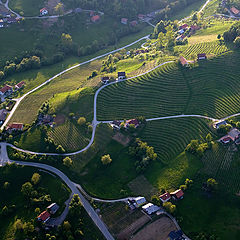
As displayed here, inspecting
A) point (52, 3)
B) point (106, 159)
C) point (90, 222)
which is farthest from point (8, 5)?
point (90, 222)

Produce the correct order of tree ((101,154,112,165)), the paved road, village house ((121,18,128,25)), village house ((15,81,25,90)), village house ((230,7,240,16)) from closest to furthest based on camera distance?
the paved road
tree ((101,154,112,165))
village house ((15,81,25,90))
village house ((230,7,240,16))
village house ((121,18,128,25))

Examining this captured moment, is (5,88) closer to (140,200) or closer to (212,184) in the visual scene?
(140,200)

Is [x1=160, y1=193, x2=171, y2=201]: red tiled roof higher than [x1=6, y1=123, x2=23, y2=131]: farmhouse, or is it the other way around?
[x1=6, y1=123, x2=23, y2=131]: farmhouse

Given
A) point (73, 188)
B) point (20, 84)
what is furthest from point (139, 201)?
point (20, 84)

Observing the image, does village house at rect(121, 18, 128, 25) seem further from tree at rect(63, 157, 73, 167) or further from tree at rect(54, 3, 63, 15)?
tree at rect(63, 157, 73, 167)

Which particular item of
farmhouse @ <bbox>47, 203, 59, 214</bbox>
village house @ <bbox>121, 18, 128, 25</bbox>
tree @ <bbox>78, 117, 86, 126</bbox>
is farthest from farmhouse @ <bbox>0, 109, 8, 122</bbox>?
village house @ <bbox>121, 18, 128, 25</bbox>

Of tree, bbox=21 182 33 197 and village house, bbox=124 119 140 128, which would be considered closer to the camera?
tree, bbox=21 182 33 197

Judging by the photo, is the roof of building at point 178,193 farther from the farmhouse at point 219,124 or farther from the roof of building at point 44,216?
the roof of building at point 44,216
